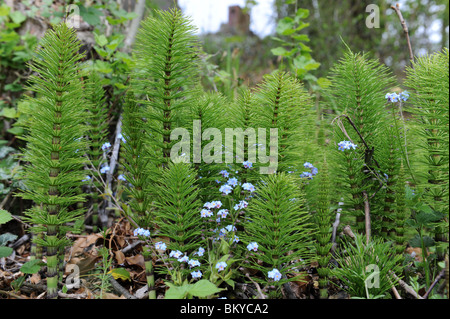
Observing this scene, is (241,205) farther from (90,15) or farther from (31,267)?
(90,15)

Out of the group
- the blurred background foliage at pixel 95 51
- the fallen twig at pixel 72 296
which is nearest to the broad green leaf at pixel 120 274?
the fallen twig at pixel 72 296

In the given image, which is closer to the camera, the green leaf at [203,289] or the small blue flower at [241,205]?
the green leaf at [203,289]

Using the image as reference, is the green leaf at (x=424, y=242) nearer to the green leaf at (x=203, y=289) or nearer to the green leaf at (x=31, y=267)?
the green leaf at (x=203, y=289)

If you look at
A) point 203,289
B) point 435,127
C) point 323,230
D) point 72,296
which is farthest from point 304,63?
point 72,296

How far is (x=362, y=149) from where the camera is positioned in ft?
4.31

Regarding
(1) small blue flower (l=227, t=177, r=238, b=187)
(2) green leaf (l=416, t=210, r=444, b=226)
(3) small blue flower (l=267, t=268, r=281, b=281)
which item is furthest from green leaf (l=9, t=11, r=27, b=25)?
(2) green leaf (l=416, t=210, r=444, b=226)

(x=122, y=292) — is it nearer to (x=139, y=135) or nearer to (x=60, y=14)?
(x=139, y=135)

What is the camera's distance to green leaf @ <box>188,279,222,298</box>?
0.94 m

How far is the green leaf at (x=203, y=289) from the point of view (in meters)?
0.94

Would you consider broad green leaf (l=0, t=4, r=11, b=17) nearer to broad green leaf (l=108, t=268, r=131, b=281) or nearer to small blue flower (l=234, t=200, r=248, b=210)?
broad green leaf (l=108, t=268, r=131, b=281)

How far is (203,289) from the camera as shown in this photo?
0.96 metres

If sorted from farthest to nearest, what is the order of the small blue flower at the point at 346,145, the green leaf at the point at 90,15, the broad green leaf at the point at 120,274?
the green leaf at the point at 90,15, the broad green leaf at the point at 120,274, the small blue flower at the point at 346,145

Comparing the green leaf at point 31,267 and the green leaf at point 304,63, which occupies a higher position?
the green leaf at point 304,63
